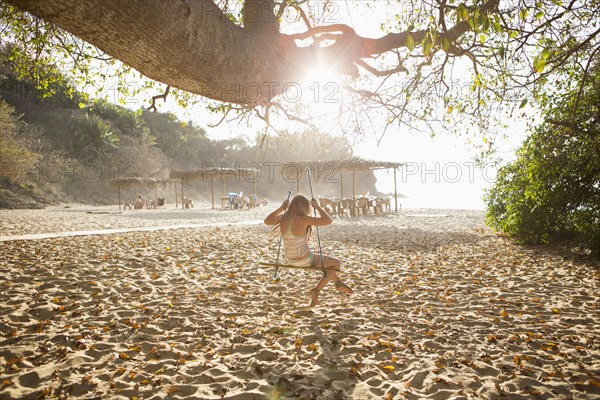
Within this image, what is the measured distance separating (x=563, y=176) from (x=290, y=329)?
20.3 ft

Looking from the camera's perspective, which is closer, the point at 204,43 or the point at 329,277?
the point at 204,43

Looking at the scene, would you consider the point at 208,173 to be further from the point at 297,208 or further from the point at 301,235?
the point at 301,235

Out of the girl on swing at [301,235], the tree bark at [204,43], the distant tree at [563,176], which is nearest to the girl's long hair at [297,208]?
the girl on swing at [301,235]

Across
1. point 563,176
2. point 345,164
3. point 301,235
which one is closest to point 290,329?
point 301,235

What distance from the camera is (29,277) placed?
16.0 feet

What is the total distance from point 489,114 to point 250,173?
916 inches

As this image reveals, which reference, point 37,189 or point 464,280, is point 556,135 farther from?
point 37,189

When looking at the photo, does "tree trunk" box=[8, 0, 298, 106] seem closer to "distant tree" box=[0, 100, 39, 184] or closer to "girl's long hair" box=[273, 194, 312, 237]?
A: "girl's long hair" box=[273, 194, 312, 237]

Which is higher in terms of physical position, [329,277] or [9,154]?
[9,154]

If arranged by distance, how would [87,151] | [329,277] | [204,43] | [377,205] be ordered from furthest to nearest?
[87,151] → [377,205] → [329,277] → [204,43]

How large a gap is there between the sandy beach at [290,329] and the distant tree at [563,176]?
876 mm

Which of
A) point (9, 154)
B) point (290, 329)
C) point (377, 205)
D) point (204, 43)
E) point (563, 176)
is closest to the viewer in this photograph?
point (204, 43)

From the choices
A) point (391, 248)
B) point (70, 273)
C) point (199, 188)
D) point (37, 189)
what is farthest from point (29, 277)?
point (199, 188)

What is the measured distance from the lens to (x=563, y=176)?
21.8ft
